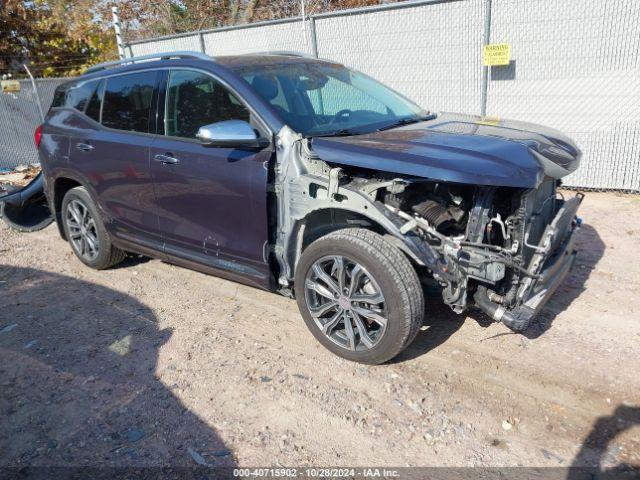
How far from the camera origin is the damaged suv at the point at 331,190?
3.07 m

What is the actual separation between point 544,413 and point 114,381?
2.63 metres

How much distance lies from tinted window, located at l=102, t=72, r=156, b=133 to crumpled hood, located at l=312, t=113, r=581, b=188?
176 cm

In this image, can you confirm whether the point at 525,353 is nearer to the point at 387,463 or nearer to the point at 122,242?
the point at 387,463

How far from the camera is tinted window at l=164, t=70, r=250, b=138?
3.79 meters

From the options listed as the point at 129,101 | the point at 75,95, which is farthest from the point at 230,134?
the point at 75,95

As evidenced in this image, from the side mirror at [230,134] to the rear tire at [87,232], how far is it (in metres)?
2.13

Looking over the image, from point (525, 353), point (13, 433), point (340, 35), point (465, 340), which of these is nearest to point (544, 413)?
point (525, 353)

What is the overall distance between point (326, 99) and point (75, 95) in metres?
2.66

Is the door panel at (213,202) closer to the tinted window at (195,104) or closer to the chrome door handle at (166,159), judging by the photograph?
the chrome door handle at (166,159)

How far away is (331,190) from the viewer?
3.30 metres

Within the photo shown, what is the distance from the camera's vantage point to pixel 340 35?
8.88 m

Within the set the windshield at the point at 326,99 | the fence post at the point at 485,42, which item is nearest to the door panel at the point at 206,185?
the windshield at the point at 326,99

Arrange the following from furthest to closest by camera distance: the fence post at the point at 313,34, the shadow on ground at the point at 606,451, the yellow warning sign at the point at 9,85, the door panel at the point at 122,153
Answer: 1. the yellow warning sign at the point at 9,85
2. the fence post at the point at 313,34
3. the door panel at the point at 122,153
4. the shadow on ground at the point at 606,451

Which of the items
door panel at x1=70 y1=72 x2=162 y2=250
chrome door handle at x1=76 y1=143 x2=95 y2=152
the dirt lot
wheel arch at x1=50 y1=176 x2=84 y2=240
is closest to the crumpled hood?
the dirt lot
